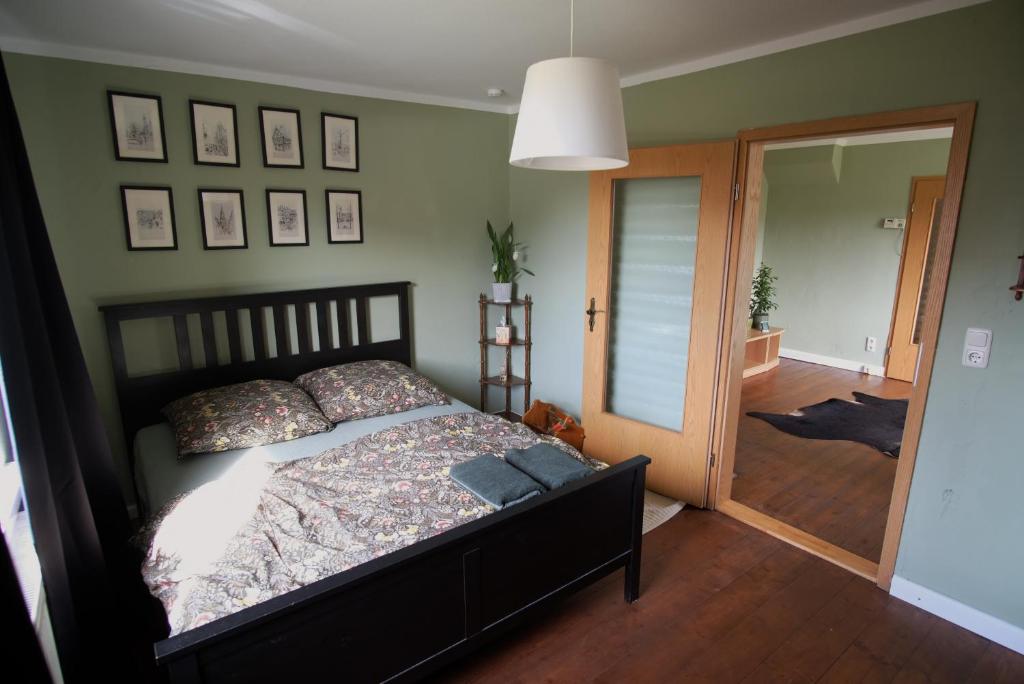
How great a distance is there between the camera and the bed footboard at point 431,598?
1.35 meters

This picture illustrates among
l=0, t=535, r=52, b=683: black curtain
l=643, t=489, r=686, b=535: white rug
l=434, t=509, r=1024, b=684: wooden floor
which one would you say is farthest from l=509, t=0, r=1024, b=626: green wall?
l=0, t=535, r=52, b=683: black curtain

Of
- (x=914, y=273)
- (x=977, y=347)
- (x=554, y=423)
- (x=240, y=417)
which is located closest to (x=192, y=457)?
(x=240, y=417)

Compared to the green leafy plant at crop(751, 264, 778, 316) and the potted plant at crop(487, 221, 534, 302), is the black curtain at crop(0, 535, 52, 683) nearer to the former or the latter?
the potted plant at crop(487, 221, 534, 302)

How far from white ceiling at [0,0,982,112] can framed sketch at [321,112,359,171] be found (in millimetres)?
278

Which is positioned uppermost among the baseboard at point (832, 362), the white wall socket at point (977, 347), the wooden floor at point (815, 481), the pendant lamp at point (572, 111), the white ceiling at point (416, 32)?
the white ceiling at point (416, 32)

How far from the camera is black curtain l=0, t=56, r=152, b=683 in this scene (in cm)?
146

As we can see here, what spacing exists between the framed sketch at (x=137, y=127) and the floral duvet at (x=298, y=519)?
1.64 meters

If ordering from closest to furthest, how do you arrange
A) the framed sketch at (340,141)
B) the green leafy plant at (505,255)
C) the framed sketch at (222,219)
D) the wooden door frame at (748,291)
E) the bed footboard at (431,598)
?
the bed footboard at (431,598) < the wooden door frame at (748,291) < the framed sketch at (222,219) < the framed sketch at (340,141) < the green leafy plant at (505,255)

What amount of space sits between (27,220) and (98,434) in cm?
82

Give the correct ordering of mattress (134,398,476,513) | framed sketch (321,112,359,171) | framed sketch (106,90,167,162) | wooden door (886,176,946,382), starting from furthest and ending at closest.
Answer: wooden door (886,176,946,382) < framed sketch (321,112,359,171) < framed sketch (106,90,167,162) < mattress (134,398,476,513)

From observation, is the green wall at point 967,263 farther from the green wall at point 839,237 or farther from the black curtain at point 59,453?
the green wall at point 839,237

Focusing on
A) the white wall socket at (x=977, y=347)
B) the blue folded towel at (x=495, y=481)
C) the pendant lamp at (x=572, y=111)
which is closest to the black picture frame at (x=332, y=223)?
the blue folded towel at (x=495, y=481)

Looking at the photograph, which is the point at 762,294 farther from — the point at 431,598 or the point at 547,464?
the point at 431,598

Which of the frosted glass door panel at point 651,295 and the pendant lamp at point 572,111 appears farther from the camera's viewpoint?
the frosted glass door panel at point 651,295
